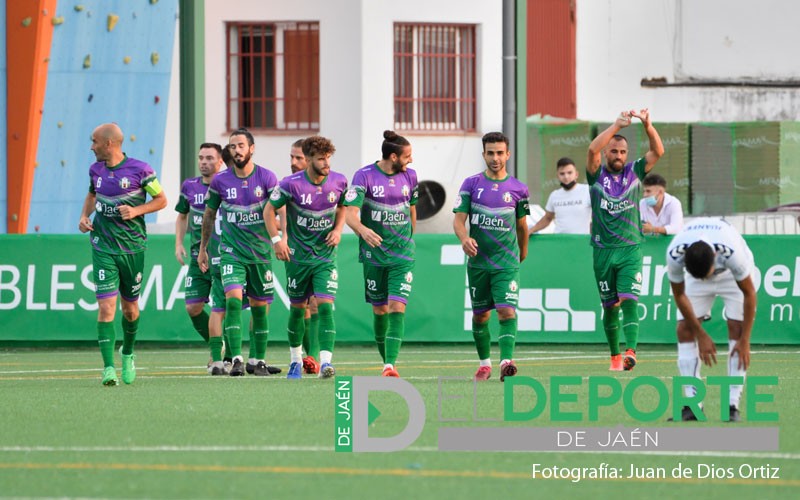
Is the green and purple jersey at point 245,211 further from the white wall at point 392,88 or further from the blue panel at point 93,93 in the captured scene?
the white wall at point 392,88

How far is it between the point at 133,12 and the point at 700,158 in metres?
19.3

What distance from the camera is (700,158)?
4025 cm

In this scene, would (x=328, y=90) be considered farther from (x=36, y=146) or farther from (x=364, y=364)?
(x=364, y=364)

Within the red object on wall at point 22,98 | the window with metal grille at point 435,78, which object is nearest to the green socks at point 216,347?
the red object on wall at point 22,98

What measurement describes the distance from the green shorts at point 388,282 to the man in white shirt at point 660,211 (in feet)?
14.1

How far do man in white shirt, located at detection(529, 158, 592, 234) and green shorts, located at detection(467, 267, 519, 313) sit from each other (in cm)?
409

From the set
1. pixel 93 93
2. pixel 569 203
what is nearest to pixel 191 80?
pixel 93 93

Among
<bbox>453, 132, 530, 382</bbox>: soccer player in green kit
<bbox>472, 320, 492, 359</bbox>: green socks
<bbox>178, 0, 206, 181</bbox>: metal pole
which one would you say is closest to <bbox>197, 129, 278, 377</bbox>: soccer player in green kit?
<bbox>453, 132, 530, 382</bbox>: soccer player in green kit

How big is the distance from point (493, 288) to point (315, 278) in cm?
153

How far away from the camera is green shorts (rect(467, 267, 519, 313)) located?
547 inches

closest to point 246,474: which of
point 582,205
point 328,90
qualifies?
point 582,205

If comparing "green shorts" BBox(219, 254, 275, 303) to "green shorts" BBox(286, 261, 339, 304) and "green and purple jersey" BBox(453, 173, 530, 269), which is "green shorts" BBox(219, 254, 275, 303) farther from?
"green and purple jersey" BBox(453, 173, 530, 269)

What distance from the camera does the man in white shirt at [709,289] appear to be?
996 centimetres

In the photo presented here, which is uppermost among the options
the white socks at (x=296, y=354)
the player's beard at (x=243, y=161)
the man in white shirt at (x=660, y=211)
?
the player's beard at (x=243, y=161)
